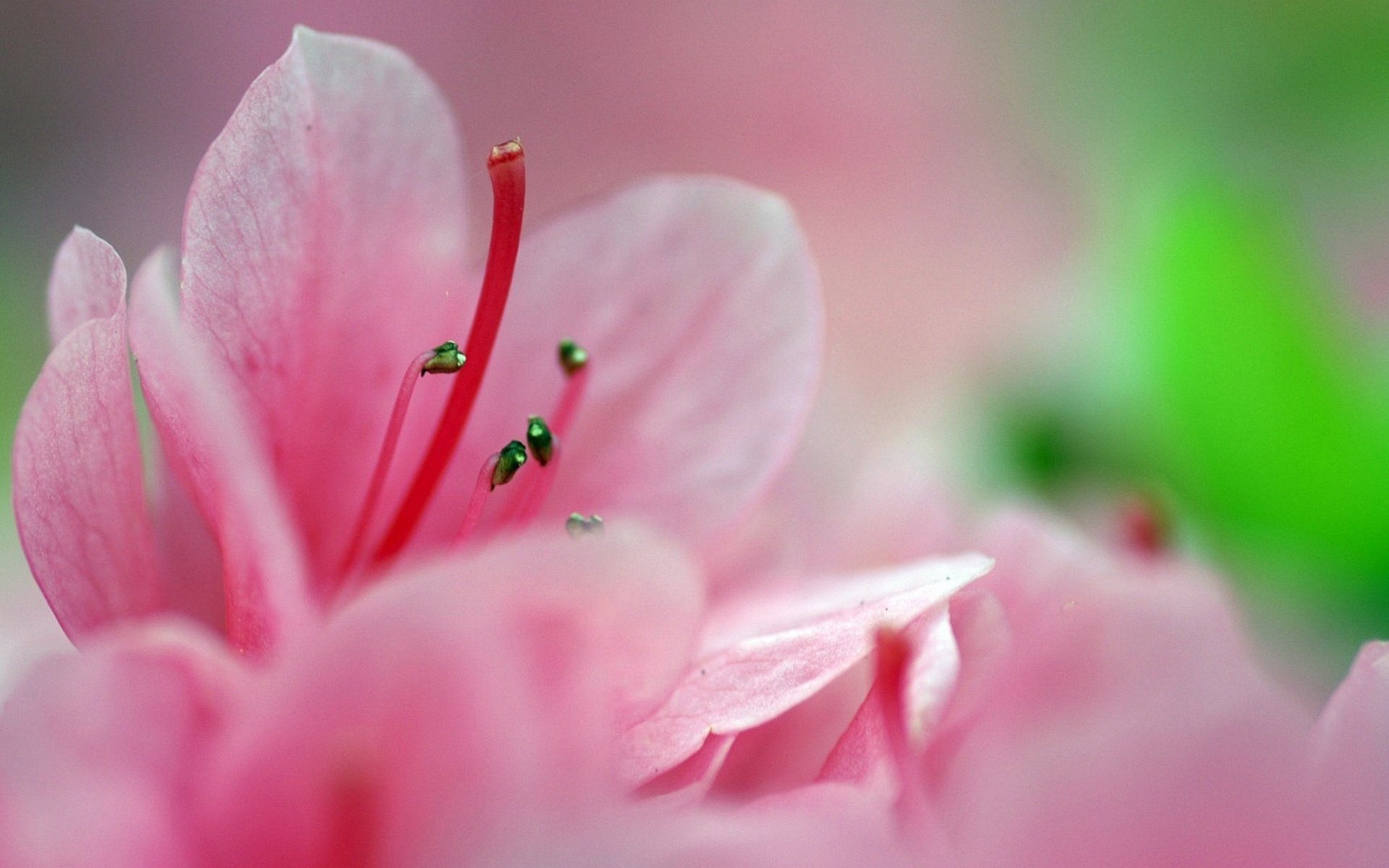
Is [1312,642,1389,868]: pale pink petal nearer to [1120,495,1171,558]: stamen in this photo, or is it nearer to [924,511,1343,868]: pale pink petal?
[924,511,1343,868]: pale pink petal

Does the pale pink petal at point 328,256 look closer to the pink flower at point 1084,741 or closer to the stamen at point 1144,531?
the pink flower at point 1084,741

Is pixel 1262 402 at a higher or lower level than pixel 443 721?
lower

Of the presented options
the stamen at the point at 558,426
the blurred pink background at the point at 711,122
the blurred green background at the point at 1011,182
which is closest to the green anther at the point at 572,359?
the stamen at the point at 558,426

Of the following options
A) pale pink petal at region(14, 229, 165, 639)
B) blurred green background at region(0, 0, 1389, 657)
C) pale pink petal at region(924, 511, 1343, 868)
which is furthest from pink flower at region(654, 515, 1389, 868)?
blurred green background at region(0, 0, 1389, 657)

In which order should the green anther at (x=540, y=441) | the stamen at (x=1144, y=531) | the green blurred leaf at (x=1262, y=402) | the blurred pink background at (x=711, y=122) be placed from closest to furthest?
the green anther at (x=540, y=441)
the stamen at (x=1144, y=531)
the green blurred leaf at (x=1262, y=402)
the blurred pink background at (x=711, y=122)

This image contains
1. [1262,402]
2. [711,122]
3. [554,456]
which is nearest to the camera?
[554,456]

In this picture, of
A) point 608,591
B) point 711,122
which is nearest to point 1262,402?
point 711,122

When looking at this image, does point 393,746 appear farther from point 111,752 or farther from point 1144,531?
point 1144,531
